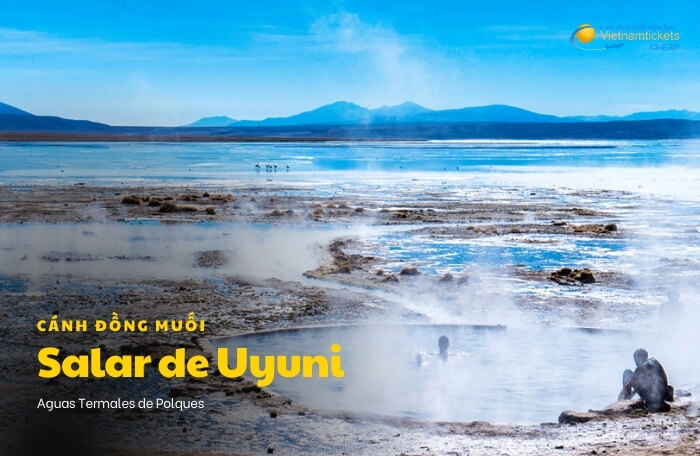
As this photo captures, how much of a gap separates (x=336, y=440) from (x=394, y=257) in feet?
43.7

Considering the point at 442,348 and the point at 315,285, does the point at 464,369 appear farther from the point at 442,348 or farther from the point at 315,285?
the point at 315,285

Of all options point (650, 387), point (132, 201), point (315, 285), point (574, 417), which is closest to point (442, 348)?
point (574, 417)

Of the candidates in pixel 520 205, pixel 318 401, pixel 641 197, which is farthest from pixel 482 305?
pixel 641 197

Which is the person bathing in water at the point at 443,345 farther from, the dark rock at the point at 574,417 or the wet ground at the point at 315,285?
the dark rock at the point at 574,417

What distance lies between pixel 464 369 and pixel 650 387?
2774 millimetres

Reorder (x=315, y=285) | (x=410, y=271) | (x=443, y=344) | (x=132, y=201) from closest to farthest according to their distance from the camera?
(x=443, y=344), (x=315, y=285), (x=410, y=271), (x=132, y=201)

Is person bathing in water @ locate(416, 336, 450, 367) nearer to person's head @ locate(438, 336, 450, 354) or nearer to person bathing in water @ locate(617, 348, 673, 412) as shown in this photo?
person's head @ locate(438, 336, 450, 354)

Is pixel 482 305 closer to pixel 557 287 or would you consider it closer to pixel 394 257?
pixel 557 287

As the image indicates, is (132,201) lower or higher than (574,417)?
higher

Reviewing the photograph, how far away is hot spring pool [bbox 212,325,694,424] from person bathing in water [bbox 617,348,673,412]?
510 mm

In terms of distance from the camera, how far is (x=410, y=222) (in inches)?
1212

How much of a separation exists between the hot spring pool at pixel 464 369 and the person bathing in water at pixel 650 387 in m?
0.51

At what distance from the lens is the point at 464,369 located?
38.9ft

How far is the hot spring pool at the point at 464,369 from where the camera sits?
33.8 ft
